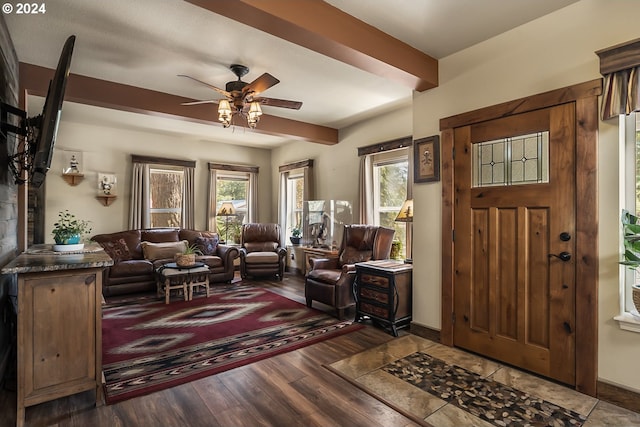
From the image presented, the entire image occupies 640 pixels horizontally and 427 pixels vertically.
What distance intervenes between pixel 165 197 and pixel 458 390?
6.00m

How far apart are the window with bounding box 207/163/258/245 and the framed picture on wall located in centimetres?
454

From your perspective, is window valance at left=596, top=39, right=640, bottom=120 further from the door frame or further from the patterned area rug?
the patterned area rug

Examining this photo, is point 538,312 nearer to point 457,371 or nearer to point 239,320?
point 457,371

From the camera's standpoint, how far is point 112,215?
5824 millimetres

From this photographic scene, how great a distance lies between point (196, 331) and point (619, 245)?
3.64 meters

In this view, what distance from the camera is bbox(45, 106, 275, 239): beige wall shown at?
536cm

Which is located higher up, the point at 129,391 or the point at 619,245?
the point at 619,245

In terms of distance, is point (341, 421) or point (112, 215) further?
point (112, 215)

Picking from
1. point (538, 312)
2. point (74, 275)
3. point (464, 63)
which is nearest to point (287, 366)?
point (74, 275)

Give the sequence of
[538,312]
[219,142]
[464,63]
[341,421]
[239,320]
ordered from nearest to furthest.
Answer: [341,421]
[538,312]
[464,63]
[239,320]
[219,142]

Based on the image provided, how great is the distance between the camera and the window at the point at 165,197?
6.28 m

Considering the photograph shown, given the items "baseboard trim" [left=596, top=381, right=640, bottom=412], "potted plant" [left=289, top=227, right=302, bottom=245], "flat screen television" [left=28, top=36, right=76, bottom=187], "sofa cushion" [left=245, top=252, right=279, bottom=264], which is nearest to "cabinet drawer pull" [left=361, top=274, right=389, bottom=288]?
"baseboard trim" [left=596, top=381, right=640, bottom=412]

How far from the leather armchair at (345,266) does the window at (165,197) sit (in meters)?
3.59

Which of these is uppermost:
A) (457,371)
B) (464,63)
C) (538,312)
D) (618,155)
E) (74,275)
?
(464,63)
